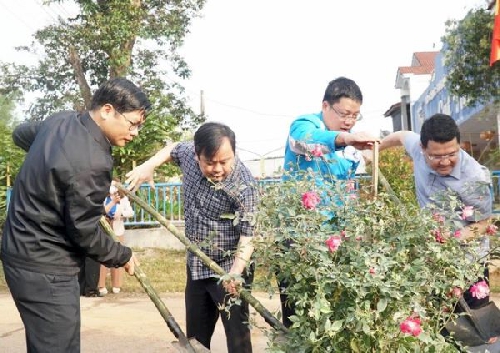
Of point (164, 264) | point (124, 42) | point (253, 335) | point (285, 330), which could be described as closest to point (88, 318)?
point (253, 335)

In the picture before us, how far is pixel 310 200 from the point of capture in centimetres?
273

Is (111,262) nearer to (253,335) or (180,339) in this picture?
(180,339)

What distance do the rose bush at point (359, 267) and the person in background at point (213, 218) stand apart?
537 mm

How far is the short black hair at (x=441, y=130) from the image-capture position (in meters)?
3.40

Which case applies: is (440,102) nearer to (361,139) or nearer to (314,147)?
(314,147)

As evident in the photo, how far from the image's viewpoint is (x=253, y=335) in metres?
5.78

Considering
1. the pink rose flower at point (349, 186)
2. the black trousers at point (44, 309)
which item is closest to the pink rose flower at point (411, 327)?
the pink rose flower at point (349, 186)

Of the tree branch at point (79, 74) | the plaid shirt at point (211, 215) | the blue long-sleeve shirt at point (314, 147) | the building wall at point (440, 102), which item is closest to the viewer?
the blue long-sleeve shirt at point (314, 147)

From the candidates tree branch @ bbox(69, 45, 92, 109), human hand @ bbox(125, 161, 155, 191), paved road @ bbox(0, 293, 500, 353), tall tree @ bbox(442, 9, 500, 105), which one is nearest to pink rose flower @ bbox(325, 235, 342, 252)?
human hand @ bbox(125, 161, 155, 191)

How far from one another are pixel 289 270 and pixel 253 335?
3.23m

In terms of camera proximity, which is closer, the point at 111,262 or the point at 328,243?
the point at 328,243

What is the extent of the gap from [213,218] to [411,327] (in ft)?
5.08

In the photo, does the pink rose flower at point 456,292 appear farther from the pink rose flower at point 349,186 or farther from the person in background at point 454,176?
the pink rose flower at point 349,186

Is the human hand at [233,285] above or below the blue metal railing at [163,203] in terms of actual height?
below
